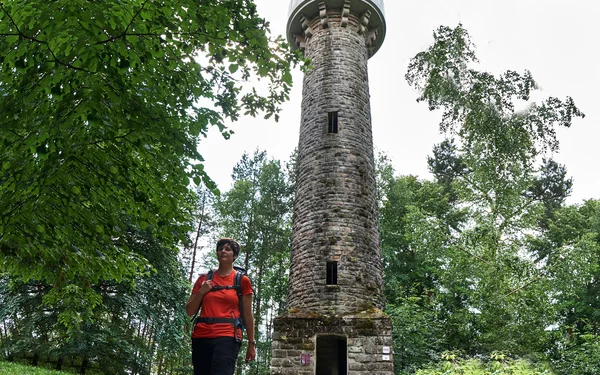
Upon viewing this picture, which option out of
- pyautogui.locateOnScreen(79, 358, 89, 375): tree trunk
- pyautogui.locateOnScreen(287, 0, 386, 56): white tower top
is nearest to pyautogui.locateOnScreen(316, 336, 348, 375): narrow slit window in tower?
pyautogui.locateOnScreen(79, 358, 89, 375): tree trunk

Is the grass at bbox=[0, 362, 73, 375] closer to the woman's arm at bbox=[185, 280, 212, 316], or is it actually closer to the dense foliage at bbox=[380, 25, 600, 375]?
the woman's arm at bbox=[185, 280, 212, 316]

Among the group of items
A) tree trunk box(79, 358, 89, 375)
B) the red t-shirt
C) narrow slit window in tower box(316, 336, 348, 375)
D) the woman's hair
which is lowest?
tree trunk box(79, 358, 89, 375)

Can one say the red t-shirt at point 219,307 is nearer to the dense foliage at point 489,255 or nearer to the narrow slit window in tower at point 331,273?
the narrow slit window in tower at point 331,273

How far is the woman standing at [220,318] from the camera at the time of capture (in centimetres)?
307

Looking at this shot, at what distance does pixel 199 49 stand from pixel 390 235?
15.3m

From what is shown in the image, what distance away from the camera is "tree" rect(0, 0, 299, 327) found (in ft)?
11.6

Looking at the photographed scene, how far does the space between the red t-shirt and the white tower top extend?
10.0m

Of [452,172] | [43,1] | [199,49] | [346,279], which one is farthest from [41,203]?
[452,172]

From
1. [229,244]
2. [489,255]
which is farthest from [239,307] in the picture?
[489,255]

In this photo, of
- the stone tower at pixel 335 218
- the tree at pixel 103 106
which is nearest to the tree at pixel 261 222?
the stone tower at pixel 335 218

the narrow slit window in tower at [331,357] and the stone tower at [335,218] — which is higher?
the stone tower at [335,218]

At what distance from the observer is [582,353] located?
13438mm

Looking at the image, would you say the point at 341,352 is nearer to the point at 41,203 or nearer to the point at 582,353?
the point at 41,203

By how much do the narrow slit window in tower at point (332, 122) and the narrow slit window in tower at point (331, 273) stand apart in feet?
10.1
